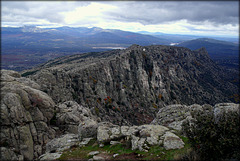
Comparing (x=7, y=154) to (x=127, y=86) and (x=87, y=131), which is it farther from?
(x=127, y=86)

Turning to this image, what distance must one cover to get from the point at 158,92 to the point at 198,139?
73512mm

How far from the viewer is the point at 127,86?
7244 cm

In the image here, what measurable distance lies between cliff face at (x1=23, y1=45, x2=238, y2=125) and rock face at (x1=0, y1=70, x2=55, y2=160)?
1241 cm

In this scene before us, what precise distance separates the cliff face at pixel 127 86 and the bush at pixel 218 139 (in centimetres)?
3666

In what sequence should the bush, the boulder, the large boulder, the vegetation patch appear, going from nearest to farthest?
the bush, the vegetation patch, the large boulder, the boulder

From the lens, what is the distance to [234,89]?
13450 cm

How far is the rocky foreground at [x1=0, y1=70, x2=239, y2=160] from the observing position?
59.0ft

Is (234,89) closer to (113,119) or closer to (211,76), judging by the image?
(211,76)

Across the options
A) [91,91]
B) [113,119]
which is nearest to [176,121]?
[113,119]

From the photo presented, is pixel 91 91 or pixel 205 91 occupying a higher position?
pixel 91 91

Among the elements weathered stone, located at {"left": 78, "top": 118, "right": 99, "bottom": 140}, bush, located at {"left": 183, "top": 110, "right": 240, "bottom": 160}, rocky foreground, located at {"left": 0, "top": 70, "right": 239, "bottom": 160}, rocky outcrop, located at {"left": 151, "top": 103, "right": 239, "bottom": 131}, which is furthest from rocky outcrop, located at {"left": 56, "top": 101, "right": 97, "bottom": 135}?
bush, located at {"left": 183, "top": 110, "right": 240, "bottom": 160}

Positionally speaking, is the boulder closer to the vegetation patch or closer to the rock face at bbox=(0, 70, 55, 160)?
the vegetation patch

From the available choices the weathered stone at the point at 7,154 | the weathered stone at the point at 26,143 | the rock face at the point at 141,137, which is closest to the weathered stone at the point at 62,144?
the weathered stone at the point at 26,143

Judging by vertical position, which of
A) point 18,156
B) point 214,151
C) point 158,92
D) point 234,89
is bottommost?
point 234,89
